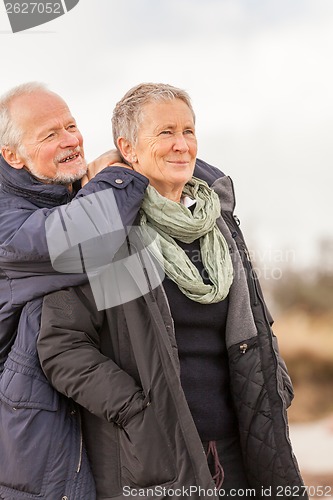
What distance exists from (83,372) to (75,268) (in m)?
0.26

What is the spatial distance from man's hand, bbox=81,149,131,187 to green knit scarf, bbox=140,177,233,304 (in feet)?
0.47

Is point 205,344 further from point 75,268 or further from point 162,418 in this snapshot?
point 75,268

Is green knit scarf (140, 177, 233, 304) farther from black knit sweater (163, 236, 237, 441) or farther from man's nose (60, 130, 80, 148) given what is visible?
man's nose (60, 130, 80, 148)

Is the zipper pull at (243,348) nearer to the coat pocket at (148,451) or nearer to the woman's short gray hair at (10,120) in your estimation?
the coat pocket at (148,451)

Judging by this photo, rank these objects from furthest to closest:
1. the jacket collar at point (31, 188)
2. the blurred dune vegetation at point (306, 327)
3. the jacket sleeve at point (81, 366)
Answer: the blurred dune vegetation at point (306, 327)
the jacket collar at point (31, 188)
the jacket sleeve at point (81, 366)

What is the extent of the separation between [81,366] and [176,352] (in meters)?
0.26

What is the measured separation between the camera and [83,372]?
1.84 metres

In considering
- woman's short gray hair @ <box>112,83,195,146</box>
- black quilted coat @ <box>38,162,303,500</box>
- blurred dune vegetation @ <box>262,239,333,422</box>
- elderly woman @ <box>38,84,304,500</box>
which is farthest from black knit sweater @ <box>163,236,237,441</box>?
blurred dune vegetation @ <box>262,239,333,422</box>

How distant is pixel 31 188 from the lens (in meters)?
1.98

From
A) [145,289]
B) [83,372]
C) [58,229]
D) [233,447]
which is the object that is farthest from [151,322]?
[233,447]

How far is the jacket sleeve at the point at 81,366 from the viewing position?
72.1 inches

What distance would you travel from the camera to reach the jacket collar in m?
1.99

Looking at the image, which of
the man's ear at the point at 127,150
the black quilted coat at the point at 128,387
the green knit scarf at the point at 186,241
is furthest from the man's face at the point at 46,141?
the black quilted coat at the point at 128,387

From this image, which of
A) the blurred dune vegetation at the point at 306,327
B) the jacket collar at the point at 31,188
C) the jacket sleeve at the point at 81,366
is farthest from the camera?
the blurred dune vegetation at the point at 306,327
